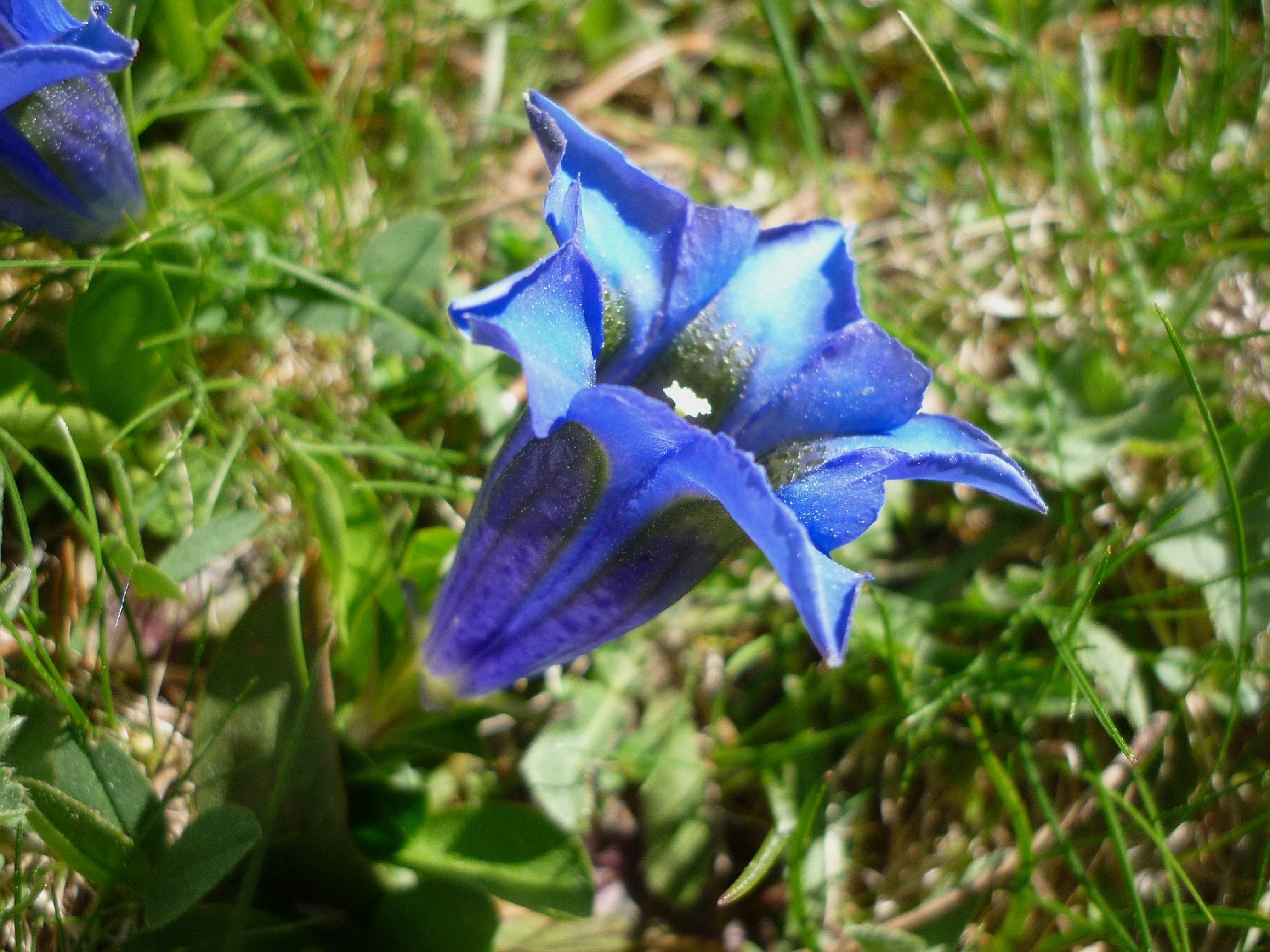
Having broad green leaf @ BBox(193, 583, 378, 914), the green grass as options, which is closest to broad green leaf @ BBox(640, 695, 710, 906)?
the green grass

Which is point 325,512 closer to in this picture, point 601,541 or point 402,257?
point 601,541

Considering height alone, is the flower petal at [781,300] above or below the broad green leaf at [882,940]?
above

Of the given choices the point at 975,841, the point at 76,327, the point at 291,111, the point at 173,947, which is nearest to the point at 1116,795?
the point at 975,841

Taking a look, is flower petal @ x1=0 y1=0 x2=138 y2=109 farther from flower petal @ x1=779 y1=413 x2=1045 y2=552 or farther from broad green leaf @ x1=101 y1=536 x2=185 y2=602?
flower petal @ x1=779 y1=413 x2=1045 y2=552

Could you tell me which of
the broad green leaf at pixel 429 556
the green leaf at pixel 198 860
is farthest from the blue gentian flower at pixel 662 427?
the green leaf at pixel 198 860

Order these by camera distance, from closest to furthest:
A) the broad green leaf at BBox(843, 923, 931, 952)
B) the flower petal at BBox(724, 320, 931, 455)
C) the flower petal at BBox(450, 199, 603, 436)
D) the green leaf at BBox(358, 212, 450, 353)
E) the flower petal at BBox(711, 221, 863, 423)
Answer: the flower petal at BBox(450, 199, 603, 436), the flower petal at BBox(724, 320, 931, 455), the flower petal at BBox(711, 221, 863, 423), the broad green leaf at BBox(843, 923, 931, 952), the green leaf at BBox(358, 212, 450, 353)

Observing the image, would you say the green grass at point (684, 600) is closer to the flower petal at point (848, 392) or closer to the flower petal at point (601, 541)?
the flower petal at point (601, 541)
